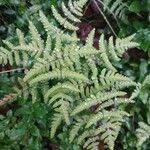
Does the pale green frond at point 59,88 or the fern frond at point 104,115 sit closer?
the pale green frond at point 59,88

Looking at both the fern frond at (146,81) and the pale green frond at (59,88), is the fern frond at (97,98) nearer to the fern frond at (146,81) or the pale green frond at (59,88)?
the pale green frond at (59,88)

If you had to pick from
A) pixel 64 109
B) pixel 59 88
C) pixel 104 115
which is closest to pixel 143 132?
pixel 104 115

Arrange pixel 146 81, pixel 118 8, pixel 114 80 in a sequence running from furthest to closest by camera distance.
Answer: pixel 118 8
pixel 146 81
pixel 114 80

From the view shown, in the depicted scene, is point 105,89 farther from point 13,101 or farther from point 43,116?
point 13,101

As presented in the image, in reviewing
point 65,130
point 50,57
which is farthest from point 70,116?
point 50,57

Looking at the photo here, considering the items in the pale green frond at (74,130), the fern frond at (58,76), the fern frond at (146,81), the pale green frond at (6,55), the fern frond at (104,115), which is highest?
the pale green frond at (6,55)

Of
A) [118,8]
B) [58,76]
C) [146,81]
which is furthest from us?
[118,8]

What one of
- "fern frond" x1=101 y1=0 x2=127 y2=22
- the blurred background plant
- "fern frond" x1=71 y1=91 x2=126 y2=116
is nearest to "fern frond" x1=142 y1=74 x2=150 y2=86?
the blurred background plant

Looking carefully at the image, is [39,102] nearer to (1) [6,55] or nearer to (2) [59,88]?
(2) [59,88]

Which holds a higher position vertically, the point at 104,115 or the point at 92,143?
the point at 104,115

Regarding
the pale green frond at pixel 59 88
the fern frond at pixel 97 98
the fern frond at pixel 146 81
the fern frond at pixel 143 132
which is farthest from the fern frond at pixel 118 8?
the fern frond at pixel 143 132

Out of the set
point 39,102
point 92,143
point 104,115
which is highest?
point 39,102
